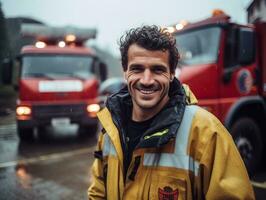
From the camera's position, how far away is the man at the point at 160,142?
5.63 ft

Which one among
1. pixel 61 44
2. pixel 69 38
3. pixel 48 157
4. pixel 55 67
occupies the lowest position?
pixel 48 157

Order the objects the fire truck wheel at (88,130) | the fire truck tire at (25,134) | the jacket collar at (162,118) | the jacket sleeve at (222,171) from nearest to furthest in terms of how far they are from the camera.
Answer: the jacket sleeve at (222,171) → the jacket collar at (162,118) → the fire truck tire at (25,134) → the fire truck wheel at (88,130)

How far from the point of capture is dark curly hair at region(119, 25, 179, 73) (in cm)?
194

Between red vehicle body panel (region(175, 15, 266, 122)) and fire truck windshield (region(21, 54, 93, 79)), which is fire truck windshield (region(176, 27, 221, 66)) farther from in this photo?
fire truck windshield (region(21, 54, 93, 79))

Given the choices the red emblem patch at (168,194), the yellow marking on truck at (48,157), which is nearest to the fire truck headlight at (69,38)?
the yellow marking on truck at (48,157)

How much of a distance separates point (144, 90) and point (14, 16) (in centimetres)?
1079

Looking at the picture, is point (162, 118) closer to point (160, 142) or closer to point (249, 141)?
point (160, 142)

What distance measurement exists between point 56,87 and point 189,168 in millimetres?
6520

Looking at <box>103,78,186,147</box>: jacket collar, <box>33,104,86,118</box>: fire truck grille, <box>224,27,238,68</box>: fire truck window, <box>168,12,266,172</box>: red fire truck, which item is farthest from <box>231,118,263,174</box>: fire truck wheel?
<box>33,104,86,118</box>: fire truck grille

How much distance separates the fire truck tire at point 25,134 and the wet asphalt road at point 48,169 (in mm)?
168

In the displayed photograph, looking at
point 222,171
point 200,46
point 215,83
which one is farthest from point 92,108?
point 222,171

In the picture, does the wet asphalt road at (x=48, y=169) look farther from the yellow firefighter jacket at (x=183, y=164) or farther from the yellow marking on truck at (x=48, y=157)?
the yellow firefighter jacket at (x=183, y=164)

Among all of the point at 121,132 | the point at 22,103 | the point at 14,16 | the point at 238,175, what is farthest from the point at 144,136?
the point at 14,16

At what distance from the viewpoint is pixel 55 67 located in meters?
8.15
